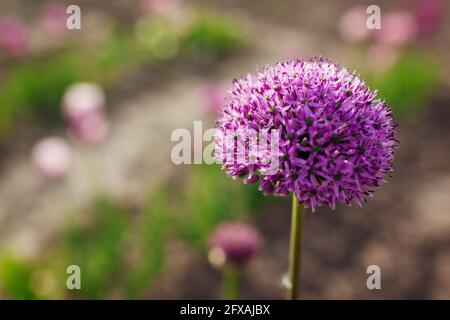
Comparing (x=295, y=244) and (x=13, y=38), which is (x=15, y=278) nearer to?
(x=295, y=244)

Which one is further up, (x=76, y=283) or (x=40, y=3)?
(x=40, y=3)

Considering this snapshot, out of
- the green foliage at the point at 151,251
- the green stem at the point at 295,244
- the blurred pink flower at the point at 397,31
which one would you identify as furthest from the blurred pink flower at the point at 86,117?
the blurred pink flower at the point at 397,31

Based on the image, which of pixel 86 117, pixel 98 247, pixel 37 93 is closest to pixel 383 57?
pixel 86 117

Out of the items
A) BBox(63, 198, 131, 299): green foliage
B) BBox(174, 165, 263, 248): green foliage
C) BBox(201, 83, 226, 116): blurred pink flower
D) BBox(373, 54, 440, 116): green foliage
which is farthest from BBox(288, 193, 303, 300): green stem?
BBox(373, 54, 440, 116): green foliage

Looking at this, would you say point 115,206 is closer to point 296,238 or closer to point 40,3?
point 296,238

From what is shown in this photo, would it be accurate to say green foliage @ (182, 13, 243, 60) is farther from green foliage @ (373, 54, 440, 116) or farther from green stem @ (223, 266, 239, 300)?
green stem @ (223, 266, 239, 300)

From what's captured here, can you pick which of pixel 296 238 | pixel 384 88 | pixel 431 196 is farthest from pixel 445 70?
pixel 296 238
